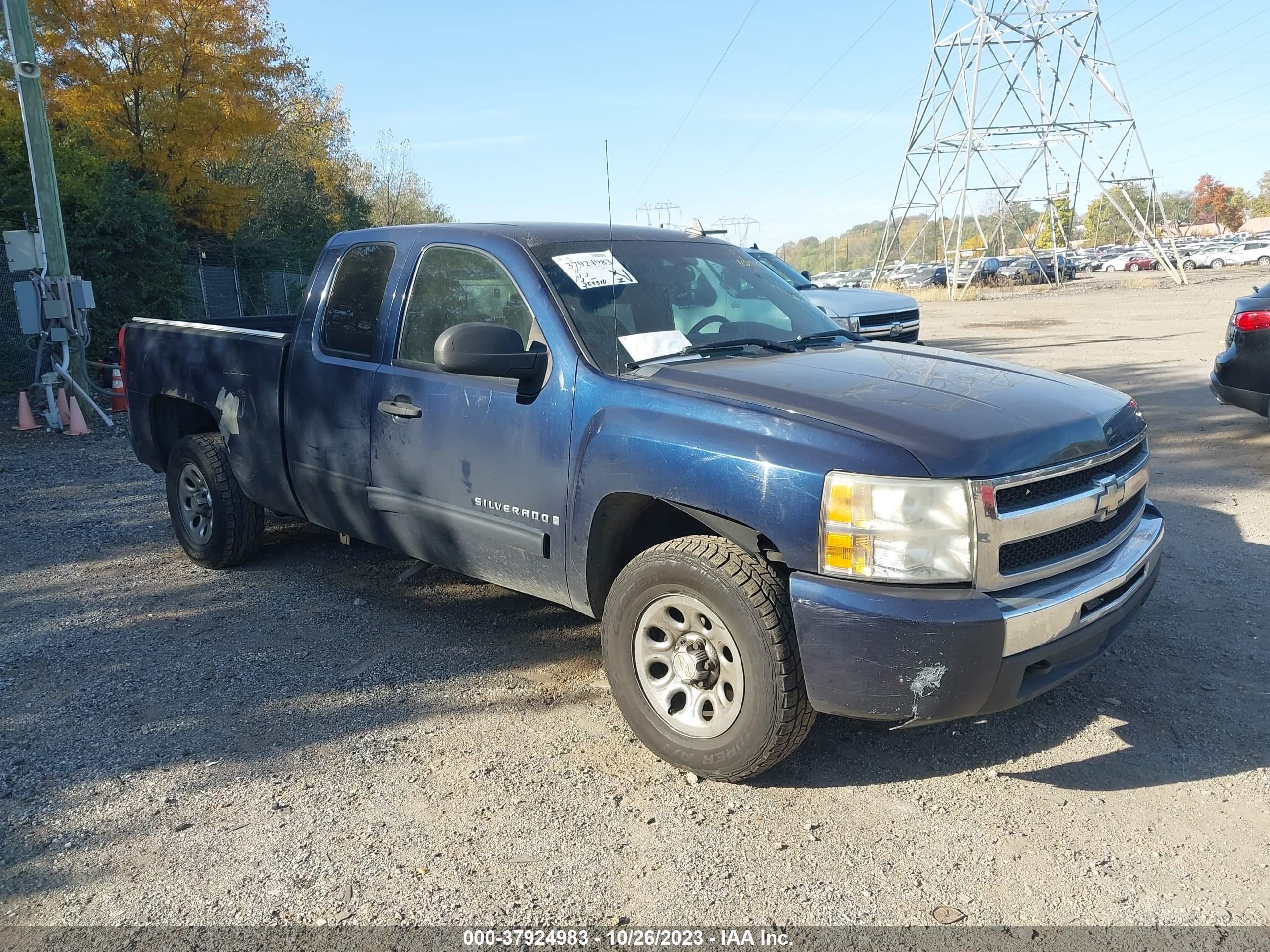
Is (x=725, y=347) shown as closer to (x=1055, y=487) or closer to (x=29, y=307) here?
(x=1055, y=487)

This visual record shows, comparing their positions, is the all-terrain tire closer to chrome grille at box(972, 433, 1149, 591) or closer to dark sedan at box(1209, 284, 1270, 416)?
chrome grille at box(972, 433, 1149, 591)

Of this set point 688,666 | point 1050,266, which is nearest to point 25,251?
point 688,666

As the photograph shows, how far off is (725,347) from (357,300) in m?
1.88

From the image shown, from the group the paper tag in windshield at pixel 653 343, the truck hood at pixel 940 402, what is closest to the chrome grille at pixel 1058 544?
the truck hood at pixel 940 402

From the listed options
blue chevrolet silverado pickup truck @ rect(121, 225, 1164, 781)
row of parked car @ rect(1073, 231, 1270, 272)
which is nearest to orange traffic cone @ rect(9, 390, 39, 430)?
blue chevrolet silverado pickup truck @ rect(121, 225, 1164, 781)

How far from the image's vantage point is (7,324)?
14.4m

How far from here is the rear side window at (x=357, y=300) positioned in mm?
4590

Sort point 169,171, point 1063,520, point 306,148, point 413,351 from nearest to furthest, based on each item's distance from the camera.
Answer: point 1063,520 < point 413,351 < point 169,171 < point 306,148

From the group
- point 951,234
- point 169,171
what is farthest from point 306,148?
point 951,234

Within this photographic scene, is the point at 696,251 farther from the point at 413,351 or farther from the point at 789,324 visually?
the point at 413,351

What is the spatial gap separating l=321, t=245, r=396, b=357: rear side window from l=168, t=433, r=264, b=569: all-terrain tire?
3.98 feet

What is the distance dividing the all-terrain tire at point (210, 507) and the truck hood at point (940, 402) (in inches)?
119

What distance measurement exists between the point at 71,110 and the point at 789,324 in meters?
21.6

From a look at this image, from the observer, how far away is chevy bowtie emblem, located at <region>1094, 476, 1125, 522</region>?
329 centimetres
